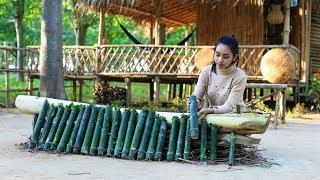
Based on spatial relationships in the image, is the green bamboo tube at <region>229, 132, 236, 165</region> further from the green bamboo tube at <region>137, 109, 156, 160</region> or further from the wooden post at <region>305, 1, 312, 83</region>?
the wooden post at <region>305, 1, 312, 83</region>

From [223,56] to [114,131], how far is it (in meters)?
1.65

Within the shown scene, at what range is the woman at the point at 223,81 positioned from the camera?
5918 mm

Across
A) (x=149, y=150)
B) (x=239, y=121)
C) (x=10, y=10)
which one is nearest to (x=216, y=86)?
(x=239, y=121)

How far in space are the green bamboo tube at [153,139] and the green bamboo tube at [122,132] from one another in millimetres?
370

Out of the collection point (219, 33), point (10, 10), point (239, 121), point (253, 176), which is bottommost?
point (253, 176)

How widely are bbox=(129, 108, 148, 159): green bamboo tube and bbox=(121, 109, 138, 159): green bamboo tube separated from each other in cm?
6

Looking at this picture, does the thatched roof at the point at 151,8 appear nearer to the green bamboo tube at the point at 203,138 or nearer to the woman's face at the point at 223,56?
the woman's face at the point at 223,56

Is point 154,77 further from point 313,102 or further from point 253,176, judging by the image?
point 253,176

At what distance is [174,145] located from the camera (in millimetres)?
6148

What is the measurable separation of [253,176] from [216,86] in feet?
4.48

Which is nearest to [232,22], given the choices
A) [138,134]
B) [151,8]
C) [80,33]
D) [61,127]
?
[151,8]

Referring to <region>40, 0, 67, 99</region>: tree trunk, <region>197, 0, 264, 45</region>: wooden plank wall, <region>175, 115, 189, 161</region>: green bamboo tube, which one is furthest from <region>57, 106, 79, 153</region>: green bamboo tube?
<region>197, 0, 264, 45</region>: wooden plank wall

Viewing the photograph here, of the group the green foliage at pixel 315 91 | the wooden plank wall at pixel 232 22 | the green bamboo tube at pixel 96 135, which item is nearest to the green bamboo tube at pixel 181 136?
the green bamboo tube at pixel 96 135

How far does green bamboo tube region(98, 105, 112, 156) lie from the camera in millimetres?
6355
